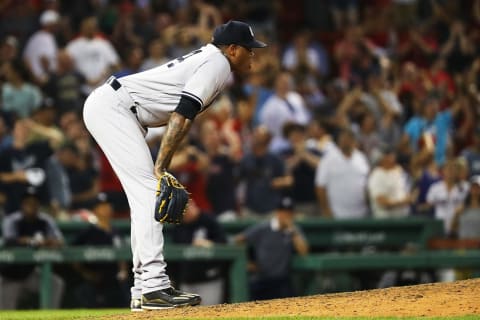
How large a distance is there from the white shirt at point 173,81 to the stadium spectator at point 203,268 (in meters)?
5.16

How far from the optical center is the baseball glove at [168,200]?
748 cm

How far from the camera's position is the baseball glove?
7.48m

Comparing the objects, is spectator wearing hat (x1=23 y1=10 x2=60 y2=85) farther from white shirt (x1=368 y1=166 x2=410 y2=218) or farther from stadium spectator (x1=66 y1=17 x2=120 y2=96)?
white shirt (x1=368 y1=166 x2=410 y2=218)

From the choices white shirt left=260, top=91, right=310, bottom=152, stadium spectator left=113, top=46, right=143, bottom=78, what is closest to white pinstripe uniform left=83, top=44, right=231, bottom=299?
stadium spectator left=113, top=46, right=143, bottom=78

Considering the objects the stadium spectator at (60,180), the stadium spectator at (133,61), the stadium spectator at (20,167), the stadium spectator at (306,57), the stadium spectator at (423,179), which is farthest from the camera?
the stadium spectator at (306,57)

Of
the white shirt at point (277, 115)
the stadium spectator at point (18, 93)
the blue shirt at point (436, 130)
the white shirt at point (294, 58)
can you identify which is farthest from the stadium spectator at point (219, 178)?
the white shirt at point (294, 58)

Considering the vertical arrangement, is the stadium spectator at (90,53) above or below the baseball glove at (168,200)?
above

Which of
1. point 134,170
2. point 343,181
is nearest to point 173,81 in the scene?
point 134,170

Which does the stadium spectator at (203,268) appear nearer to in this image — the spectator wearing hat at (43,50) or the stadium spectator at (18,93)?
the stadium spectator at (18,93)

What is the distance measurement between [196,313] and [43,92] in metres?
8.79

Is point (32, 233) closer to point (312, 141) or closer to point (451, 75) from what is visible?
point (312, 141)

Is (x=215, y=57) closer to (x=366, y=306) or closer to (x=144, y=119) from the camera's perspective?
(x=144, y=119)

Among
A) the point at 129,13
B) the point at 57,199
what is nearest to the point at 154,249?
the point at 57,199

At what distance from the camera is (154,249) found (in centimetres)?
757
